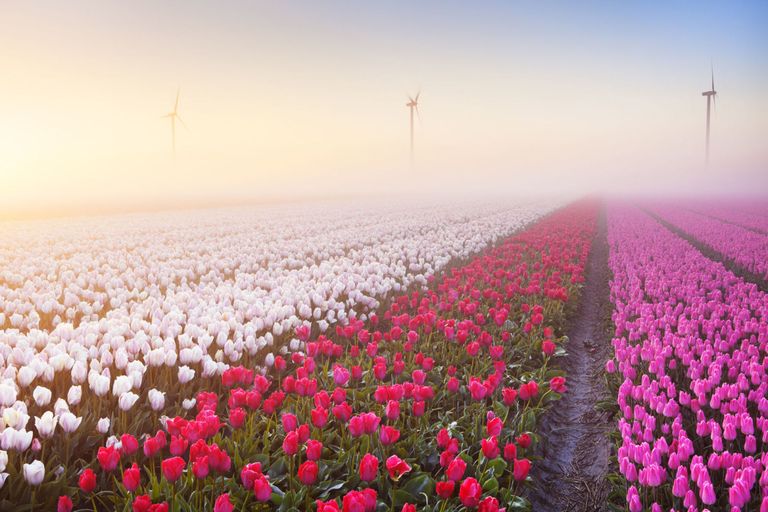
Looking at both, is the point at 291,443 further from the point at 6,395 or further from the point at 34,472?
the point at 6,395

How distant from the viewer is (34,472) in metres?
3.26

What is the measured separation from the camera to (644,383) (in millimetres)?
4973

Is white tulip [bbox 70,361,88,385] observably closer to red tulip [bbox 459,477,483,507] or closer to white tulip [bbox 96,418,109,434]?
white tulip [bbox 96,418,109,434]

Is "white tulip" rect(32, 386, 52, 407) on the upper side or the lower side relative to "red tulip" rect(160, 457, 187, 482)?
upper

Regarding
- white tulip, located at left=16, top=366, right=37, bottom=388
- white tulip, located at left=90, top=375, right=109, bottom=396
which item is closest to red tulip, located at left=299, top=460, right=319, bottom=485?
white tulip, located at left=90, top=375, right=109, bottom=396

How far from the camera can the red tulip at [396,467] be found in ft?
10.4

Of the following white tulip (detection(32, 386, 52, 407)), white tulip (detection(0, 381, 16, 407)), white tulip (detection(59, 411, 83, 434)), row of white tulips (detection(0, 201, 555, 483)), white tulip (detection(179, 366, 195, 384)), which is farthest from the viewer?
white tulip (detection(179, 366, 195, 384))

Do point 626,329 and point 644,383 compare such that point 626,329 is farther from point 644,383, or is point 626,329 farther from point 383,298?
point 383,298

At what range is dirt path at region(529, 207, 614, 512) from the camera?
439cm

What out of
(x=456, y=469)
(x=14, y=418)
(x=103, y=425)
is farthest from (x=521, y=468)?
(x=14, y=418)

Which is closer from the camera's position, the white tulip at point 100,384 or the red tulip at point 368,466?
the red tulip at point 368,466

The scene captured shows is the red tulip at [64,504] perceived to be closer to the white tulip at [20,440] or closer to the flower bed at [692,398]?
the white tulip at [20,440]

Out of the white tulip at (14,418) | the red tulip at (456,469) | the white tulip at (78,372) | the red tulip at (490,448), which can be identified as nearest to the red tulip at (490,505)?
the red tulip at (456,469)

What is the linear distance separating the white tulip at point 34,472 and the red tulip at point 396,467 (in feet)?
7.37
